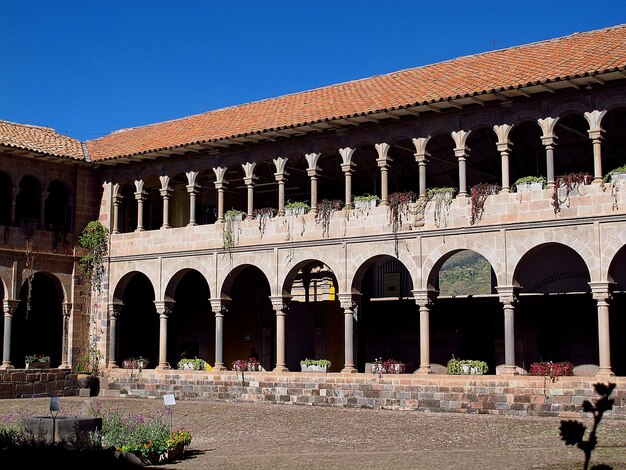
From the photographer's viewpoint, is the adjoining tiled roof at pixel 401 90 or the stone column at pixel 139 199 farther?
the stone column at pixel 139 199

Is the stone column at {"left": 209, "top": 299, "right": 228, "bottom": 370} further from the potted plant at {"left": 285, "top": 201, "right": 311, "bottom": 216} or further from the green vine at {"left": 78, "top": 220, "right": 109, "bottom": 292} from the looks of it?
the green vine at {"left": 78, "top": 220, "right": 109, "bottom": 292}

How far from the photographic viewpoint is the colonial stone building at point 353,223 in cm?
2197

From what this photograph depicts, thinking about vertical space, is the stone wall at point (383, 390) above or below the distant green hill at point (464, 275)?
below

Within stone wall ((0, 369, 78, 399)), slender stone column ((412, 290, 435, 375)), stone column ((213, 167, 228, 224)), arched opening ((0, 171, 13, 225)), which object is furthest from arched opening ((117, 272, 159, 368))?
slender stone column ((412, 290, 435, 375))

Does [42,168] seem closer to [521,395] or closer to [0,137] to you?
[0,137]

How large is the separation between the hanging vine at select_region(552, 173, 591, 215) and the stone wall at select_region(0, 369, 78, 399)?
51.2 feet

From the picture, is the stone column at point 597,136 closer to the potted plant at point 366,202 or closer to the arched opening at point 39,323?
the potted plant at point 366,202

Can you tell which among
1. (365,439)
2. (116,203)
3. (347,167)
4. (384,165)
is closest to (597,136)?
(384,165)

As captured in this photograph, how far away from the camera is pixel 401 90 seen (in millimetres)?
25656

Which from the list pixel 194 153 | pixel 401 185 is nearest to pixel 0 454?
pixel 194 153

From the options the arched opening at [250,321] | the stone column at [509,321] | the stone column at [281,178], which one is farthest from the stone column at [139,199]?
the stone column at [509,321]

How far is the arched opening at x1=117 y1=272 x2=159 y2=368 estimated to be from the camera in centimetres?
3188

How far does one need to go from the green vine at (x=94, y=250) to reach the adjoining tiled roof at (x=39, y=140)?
2.32 meters

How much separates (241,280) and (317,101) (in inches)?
285
